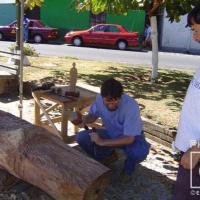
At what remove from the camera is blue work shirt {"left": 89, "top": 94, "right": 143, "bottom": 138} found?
164 inches

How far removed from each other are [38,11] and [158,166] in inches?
1008

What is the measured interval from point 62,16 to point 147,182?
24777mm

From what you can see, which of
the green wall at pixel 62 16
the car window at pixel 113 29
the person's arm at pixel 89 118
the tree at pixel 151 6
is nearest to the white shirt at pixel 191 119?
the person's arm at pixel 89 118

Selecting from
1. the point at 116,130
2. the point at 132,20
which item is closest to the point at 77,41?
the point at 132,20

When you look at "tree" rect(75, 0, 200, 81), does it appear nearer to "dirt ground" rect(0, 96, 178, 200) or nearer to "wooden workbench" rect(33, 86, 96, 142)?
"wooden workbench" rect(33, 86, 96, 142)

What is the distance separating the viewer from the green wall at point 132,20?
26781mm

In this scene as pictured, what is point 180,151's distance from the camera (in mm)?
2846

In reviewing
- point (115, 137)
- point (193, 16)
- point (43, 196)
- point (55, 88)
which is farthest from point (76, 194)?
point (55, 88)

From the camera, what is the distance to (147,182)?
459cm

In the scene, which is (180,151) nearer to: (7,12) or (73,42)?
(73,42)

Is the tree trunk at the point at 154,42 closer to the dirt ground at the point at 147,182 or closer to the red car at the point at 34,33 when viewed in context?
the dirt ground at the point at 147,182

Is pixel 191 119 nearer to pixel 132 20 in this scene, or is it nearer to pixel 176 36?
pixel 176 36

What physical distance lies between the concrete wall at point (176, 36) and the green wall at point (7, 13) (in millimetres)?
10657

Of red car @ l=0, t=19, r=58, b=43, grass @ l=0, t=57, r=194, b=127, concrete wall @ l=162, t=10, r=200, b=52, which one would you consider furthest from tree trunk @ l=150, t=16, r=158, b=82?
concrete wall @ l=162, t=10, r=200, b=52
